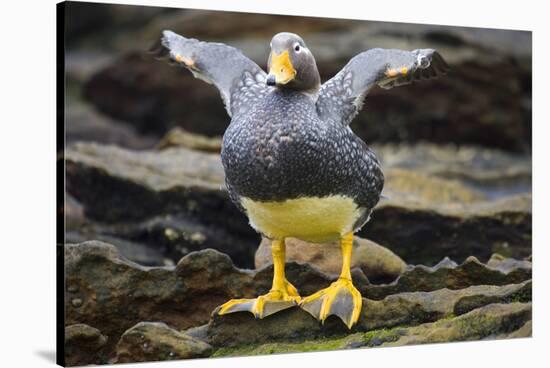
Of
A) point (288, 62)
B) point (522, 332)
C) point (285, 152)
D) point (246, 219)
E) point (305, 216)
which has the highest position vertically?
point (288, 62)

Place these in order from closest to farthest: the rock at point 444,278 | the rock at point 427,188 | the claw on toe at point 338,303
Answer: the claw on toe at point 338,303 → the rock at point 444,278 → the rock at point 427,188

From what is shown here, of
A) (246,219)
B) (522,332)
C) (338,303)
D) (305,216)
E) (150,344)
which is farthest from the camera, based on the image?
(246,219)

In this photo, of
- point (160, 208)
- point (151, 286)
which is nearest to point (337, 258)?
point (151, 286)

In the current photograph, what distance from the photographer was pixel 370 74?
4910 mm

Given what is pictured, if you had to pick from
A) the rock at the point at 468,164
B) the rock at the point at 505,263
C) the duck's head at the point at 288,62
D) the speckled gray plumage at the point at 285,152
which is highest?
the duck's head at the point at 288,62

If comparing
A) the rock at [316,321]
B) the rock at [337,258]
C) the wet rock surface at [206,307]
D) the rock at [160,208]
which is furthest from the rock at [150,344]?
the rock at [160,208]

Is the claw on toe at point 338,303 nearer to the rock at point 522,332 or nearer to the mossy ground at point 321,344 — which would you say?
the mossy ground at point 321,344

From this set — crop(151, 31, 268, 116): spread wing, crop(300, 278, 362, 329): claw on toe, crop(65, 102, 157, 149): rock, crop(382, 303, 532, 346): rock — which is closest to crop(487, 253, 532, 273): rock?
crop(382, 303, 532, 346): rock

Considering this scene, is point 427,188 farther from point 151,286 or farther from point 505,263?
point 151,286

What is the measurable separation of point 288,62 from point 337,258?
1.41 m

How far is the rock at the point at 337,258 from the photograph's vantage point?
17.5 feet

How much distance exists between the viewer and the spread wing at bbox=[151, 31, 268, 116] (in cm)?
481

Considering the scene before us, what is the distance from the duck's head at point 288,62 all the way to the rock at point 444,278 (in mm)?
1213

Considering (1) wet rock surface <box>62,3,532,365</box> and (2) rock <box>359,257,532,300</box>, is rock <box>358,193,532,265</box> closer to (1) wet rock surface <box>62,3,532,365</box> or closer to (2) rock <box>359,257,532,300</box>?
(1) wet rock surface <box>62,3,532,365</box>
